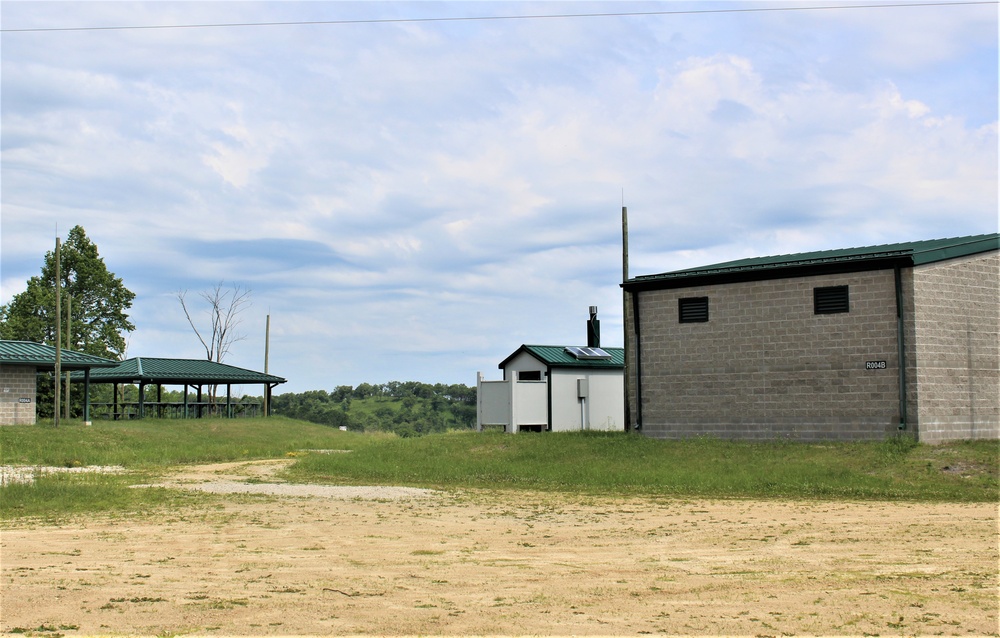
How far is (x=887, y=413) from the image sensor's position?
70.6ft

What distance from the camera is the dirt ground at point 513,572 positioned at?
767cm

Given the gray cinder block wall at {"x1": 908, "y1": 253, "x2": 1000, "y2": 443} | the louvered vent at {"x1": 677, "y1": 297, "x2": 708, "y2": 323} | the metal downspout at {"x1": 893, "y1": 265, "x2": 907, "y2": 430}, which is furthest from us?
the louvered vent at {"x1": 677, "y1": 297, "x2": 708, "y2": 323}

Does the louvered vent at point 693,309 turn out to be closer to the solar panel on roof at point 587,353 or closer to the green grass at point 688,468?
the green grass at point 688,468

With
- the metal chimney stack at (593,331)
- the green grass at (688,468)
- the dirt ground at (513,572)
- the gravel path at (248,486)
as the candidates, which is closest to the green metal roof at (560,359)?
the metal chimney stack at (593,331)

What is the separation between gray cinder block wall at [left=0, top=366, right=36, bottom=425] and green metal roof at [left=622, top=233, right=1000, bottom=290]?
77.7 ft

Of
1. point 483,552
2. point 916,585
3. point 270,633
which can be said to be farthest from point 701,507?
point 270,633

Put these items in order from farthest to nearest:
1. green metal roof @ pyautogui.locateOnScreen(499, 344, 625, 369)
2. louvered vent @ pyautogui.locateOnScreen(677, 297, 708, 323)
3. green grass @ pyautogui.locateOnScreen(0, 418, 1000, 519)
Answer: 1. green metal roof @ pyautogui.locateOnScreen(499, 344, 625, 369)
2. louvered vent @ pyautogui.locateOnScreen(677, 297, 708, 323)
3. green grass @ pyautogui.locateOnScreen(0, 418, 1000, 519)

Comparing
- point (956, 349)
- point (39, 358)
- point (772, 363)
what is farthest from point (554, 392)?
point (39, 358)

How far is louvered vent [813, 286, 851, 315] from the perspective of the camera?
2247cm

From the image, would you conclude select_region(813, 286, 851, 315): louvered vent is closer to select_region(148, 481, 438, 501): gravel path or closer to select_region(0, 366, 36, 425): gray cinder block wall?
select_region(148, 481, 438, 501): gravel path

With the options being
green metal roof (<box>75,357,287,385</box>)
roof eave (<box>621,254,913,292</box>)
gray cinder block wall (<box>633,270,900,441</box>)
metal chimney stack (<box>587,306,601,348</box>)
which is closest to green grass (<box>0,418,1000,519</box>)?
gray cinder block wall (<box>633,270,900,441</box>)

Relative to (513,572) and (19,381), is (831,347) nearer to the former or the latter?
(513,572)

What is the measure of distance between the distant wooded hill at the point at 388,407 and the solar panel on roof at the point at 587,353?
32979mm

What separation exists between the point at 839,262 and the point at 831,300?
0.90 m
